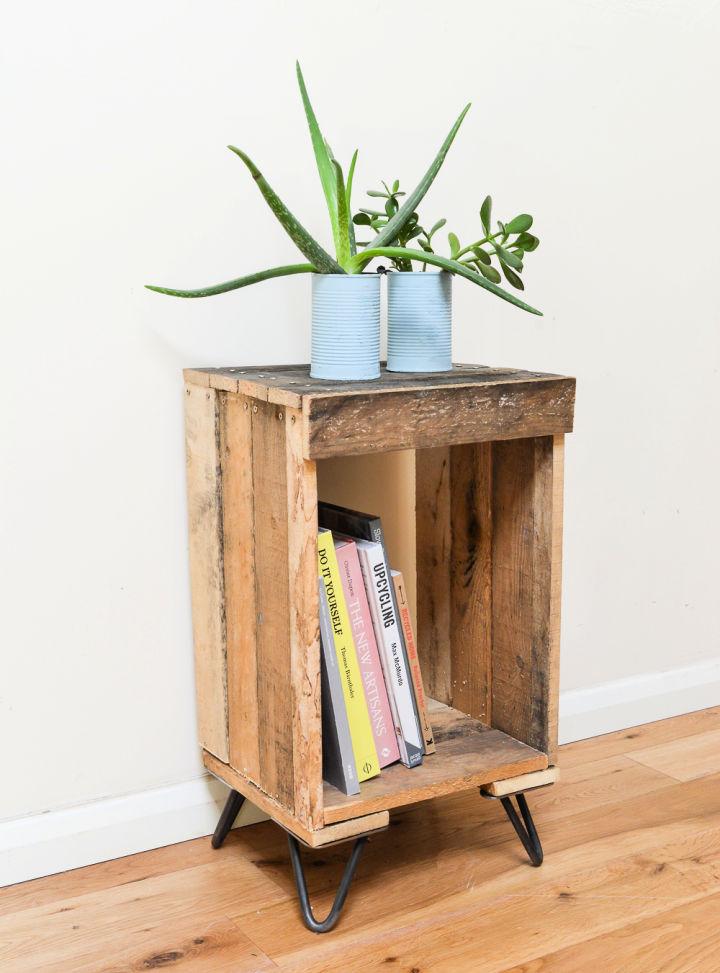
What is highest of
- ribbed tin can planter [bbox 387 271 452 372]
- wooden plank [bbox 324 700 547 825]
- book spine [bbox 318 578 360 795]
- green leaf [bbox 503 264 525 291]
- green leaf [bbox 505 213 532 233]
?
green leaf [bbox 505 213 532 233]

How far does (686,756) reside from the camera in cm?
168

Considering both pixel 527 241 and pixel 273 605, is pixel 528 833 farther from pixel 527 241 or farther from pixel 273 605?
pixel 527 241

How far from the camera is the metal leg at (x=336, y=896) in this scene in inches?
47.0

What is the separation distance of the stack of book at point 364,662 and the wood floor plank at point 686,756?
20.1 inches

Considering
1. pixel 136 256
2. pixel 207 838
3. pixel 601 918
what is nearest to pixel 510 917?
pixel 601 918

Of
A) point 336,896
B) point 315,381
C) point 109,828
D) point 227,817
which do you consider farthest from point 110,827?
point 315,381

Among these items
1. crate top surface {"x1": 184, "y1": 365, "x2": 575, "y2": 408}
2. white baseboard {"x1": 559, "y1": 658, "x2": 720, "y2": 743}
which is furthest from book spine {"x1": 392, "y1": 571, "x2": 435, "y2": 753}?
white baseboard {"x1": 559, "y1": 658, "x2": 720, "y2": 743}

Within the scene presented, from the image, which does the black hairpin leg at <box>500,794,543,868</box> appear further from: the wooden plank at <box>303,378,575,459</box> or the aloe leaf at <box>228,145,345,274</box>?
the aloe leaf at <box>228,145,345,274</box>

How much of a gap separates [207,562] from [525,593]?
39 cm

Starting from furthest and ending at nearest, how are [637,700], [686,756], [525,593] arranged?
[637,700], [686,756], [525,593]

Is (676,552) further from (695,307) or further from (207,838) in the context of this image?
(207,838)

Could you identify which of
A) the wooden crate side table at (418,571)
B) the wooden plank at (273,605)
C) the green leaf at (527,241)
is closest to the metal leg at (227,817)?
the wooden crate side table at (418,571)

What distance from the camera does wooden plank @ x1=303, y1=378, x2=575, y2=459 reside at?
1084 millimetres

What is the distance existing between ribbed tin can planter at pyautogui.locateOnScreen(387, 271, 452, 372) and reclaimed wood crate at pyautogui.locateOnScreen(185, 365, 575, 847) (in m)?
0.03
